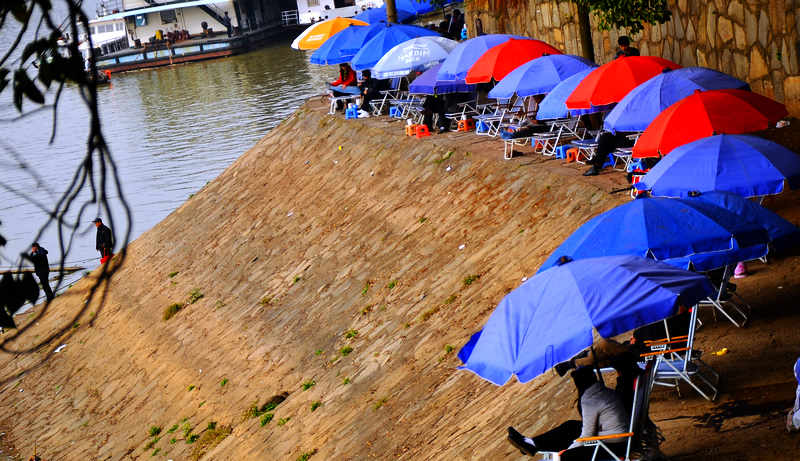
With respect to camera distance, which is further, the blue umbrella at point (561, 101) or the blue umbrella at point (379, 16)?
the blue umbrella at point (379, 16)

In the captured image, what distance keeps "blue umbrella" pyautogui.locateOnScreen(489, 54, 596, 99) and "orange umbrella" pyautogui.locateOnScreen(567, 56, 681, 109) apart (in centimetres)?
184

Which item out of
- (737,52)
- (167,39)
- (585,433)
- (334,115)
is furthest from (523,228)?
(167,39)

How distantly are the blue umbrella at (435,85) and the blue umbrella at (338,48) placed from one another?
470 centimetres

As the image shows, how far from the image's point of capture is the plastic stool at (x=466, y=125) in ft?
65.5

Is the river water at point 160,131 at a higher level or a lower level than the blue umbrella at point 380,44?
lower

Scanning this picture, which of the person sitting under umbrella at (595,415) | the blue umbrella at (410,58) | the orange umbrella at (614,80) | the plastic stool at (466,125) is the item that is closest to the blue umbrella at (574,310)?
the person sitting under umbrella at (595,415)

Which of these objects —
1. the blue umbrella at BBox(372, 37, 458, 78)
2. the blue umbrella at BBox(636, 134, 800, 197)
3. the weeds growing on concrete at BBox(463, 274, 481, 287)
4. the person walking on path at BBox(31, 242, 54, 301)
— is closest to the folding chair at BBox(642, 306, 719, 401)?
the blue umbrella at BBox(636, 134, 800, 197)

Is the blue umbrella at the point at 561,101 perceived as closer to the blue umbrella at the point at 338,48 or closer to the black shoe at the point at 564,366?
the black shoe at the point at 564,366

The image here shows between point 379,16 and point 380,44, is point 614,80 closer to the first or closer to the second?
point 380,44

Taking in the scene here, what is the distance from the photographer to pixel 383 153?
20797mm

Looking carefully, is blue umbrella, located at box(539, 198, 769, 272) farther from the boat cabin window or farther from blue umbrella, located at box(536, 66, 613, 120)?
the boat cabin window

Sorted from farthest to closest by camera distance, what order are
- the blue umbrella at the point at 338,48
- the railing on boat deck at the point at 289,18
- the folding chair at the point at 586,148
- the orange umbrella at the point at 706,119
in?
the railing on boat deck at the point at 289,18, the blue umbrella at the point at 338,48, the folding chair at the point at 586,148, the orange umbrella at the point at 706,119

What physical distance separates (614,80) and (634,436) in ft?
28.1

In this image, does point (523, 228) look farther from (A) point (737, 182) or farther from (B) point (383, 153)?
(B) point (383, 153)
